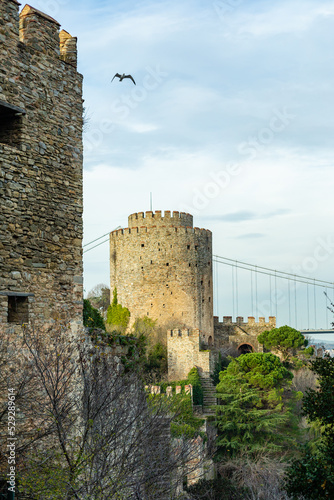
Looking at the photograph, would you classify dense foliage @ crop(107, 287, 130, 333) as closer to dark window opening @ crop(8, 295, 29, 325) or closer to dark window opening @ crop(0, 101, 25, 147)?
dark window opening @ crop(8, 295, 29, 325)

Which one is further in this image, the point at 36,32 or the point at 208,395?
the point at 208,395

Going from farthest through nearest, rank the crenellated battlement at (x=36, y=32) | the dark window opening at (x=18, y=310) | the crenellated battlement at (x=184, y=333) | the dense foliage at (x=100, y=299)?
1. the dense foliage at (x=100, y=299)
2. the crenellated battlement at (x=184, y=333)
3. the crenellated battlement at (x=36, y=32)
4. the dark window opening at (x=18, y=310)

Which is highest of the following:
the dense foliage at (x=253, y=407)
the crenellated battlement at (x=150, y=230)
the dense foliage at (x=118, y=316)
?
the crenellated battlement at (x=150, y=230)

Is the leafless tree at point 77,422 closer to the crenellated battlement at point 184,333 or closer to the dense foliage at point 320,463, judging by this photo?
the dense foliage at point 320,463

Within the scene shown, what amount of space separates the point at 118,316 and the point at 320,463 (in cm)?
3203

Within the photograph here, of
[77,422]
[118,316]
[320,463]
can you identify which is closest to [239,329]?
[118,316]

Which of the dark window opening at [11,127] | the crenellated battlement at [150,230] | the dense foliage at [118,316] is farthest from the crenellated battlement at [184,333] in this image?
the dark window opening at [11,127]

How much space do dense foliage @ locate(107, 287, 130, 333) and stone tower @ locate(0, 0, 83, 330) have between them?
32.0m

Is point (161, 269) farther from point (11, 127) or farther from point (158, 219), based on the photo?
point (11, 127)

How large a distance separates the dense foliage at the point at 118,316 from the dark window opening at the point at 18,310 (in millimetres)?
32561

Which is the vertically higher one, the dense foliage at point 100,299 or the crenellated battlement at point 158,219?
the crenellated battlement at point 158,219

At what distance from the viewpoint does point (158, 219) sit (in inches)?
1633

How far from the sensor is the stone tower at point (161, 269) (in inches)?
1608

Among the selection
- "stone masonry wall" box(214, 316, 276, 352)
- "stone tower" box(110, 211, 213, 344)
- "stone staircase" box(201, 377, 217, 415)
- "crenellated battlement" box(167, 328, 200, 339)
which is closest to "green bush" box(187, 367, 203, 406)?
"stone staircase" box(201, 377, 217, 415)
